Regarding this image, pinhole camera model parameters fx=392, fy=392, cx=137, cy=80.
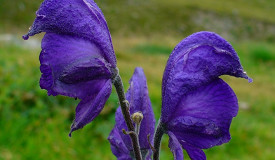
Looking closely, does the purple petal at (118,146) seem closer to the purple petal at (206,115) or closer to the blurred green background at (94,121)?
the purple petal at (206,115)

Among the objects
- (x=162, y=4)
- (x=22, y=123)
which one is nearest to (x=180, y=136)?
(x=22, y=123)

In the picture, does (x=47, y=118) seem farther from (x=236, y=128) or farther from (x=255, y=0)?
(x=255, y=0)

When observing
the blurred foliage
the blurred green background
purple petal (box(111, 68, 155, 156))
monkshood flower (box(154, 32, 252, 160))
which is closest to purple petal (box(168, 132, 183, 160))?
monkshood flower (box(154, 32, 252, 160))

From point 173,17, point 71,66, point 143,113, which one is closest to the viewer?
point 71,66

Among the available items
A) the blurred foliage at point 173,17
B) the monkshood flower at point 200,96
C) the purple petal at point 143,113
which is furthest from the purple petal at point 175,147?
the blurred foliage at point 173,17

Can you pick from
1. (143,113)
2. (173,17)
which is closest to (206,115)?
(143,113)

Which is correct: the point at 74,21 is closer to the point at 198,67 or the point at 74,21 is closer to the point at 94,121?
the point at 198,67

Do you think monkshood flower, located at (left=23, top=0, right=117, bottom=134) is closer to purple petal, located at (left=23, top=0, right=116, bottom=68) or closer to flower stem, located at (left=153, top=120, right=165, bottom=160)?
purple petal, located at (left=23, top=0, right=116, bottom=68)
